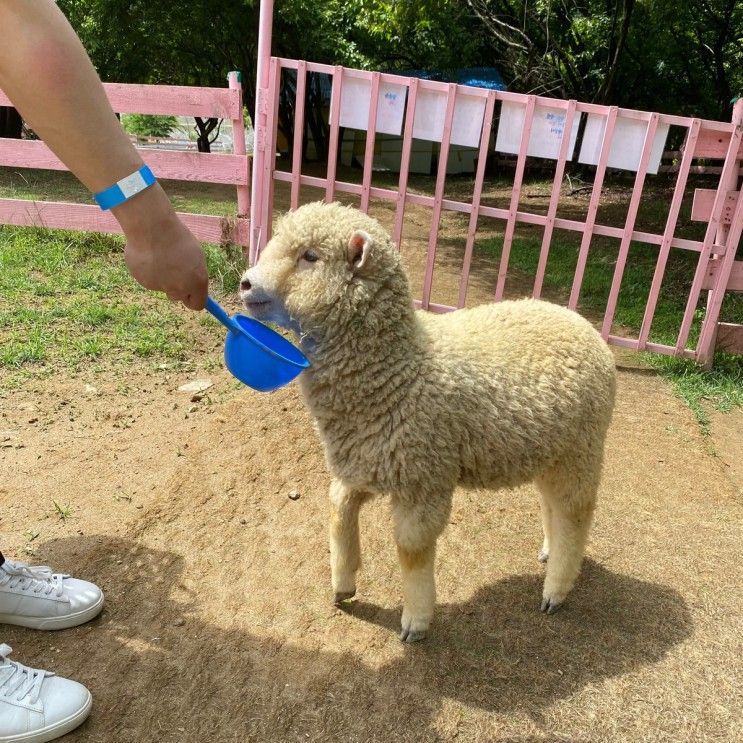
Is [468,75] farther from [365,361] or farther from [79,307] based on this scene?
[365,361]

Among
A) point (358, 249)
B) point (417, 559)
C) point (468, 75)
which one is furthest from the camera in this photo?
point (468, 75)

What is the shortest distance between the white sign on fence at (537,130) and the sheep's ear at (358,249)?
330 centimetres

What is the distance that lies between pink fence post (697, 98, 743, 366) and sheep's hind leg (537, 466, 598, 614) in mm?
3164

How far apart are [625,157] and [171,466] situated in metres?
3.98

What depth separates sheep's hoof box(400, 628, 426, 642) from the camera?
2426 millimetres

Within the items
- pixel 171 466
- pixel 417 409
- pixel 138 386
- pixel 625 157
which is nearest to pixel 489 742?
pixel 417 409

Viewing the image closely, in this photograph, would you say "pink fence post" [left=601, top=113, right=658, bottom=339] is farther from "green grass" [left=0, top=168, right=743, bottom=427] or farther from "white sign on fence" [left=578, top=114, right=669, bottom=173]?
"green grass" [left=0, top=168, right=743, bottom=427]

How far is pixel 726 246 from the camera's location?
4.91m

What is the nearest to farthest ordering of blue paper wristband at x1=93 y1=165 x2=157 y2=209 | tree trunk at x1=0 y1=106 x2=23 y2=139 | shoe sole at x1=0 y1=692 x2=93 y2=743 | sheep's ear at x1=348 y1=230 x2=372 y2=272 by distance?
blue paper wristband at x1=93 y1=165 x2=157 y2=209, shoe sole at x1=0 y1=692 x2=93 y2=743, sheep's ear at x1=348 y1=230 x2=372 y2=272, tree trunk at x1=0 y1=106 x2=23 y2=139

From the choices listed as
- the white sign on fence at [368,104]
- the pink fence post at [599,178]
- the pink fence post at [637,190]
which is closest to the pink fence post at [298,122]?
the white sign on fence at [368,104]

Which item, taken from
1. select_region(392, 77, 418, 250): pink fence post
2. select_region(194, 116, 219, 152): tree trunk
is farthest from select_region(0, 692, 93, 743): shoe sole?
select_region(194, 116, 219, 152): tree trunk

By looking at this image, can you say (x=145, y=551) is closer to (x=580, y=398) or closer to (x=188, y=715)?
(x=188, y=715)

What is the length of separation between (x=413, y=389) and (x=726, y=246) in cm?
390

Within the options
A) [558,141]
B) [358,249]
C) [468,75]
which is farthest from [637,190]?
[468,75]
